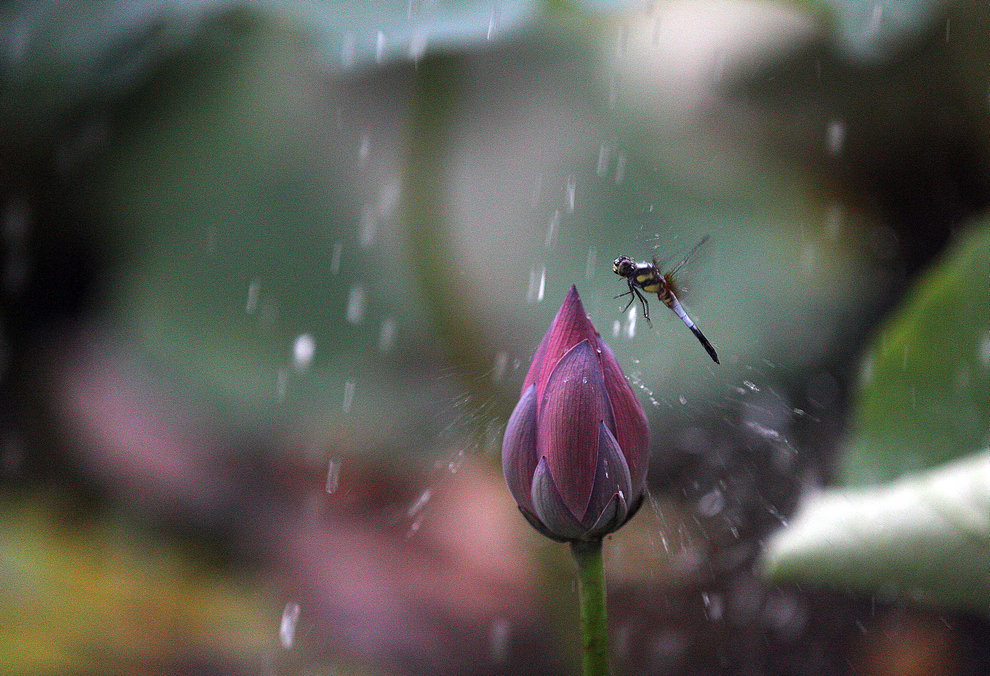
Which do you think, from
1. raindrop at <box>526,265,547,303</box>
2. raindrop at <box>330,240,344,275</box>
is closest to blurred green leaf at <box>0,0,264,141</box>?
raindrop at <box>330,240,344,275</box>

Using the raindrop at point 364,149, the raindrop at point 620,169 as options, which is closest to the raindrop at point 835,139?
the raindrop at point 620,169

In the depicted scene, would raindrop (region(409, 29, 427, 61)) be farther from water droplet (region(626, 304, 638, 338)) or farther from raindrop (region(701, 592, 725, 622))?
raindrop (region(701, 592, 725, 622))

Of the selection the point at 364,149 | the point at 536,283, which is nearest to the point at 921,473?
the point at 536,283

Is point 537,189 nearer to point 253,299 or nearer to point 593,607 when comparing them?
point 253,299

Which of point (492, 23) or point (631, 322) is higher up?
point (492, 23)

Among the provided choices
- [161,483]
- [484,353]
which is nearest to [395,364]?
[161,483]

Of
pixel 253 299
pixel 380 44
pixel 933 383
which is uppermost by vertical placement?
pixel 253 299

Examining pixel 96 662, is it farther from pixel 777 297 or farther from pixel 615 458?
pixel 777 297
